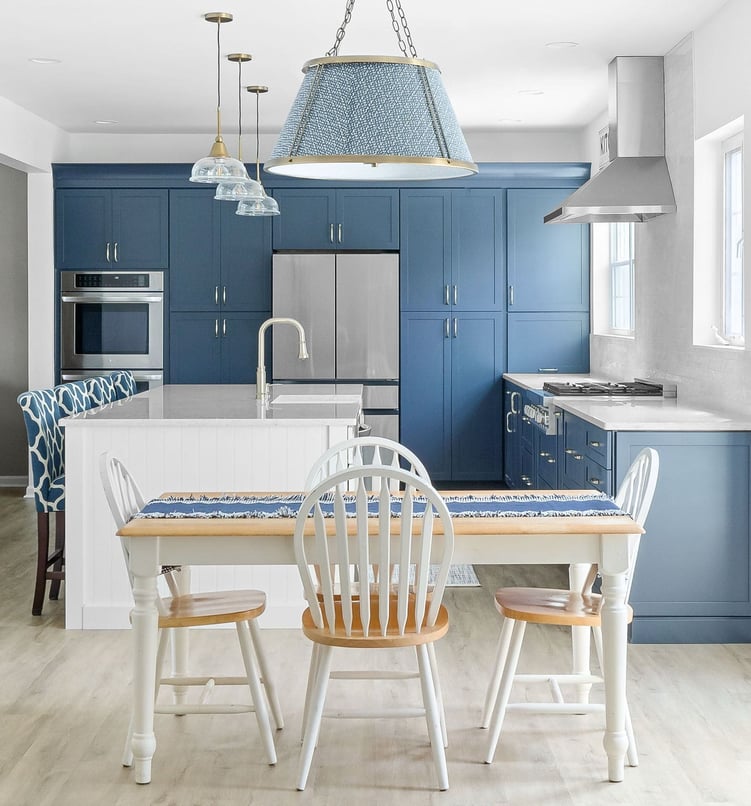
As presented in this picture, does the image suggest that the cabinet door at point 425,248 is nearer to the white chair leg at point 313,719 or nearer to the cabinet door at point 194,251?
the cabinet door at point 194,251

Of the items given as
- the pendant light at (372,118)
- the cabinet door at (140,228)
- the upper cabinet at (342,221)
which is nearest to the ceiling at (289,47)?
the cabinet door at (140,228)

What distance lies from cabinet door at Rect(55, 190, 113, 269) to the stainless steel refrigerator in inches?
48.9

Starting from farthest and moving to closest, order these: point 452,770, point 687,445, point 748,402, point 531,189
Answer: point 531,189 → point 748,402 → point 687,445 → point 452,770

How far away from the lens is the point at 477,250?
24.1ft

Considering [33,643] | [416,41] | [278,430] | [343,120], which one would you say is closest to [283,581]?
[278,430]

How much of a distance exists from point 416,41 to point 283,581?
2719mm

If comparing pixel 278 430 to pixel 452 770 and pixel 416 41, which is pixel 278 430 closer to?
pixel 452 770

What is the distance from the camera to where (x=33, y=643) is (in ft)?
13.1

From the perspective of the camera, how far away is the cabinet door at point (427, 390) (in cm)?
736

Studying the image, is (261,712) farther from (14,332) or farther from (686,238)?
(14,332)

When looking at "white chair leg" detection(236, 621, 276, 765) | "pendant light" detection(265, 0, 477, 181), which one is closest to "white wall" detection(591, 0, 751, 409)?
"pendant light" detection(265, 0, 477, 181)

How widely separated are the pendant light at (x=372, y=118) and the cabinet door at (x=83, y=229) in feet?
17.1

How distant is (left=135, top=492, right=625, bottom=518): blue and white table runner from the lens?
9.35 ft

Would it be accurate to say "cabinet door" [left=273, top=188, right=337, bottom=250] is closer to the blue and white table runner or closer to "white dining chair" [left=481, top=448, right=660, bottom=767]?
the blue and white table runner
